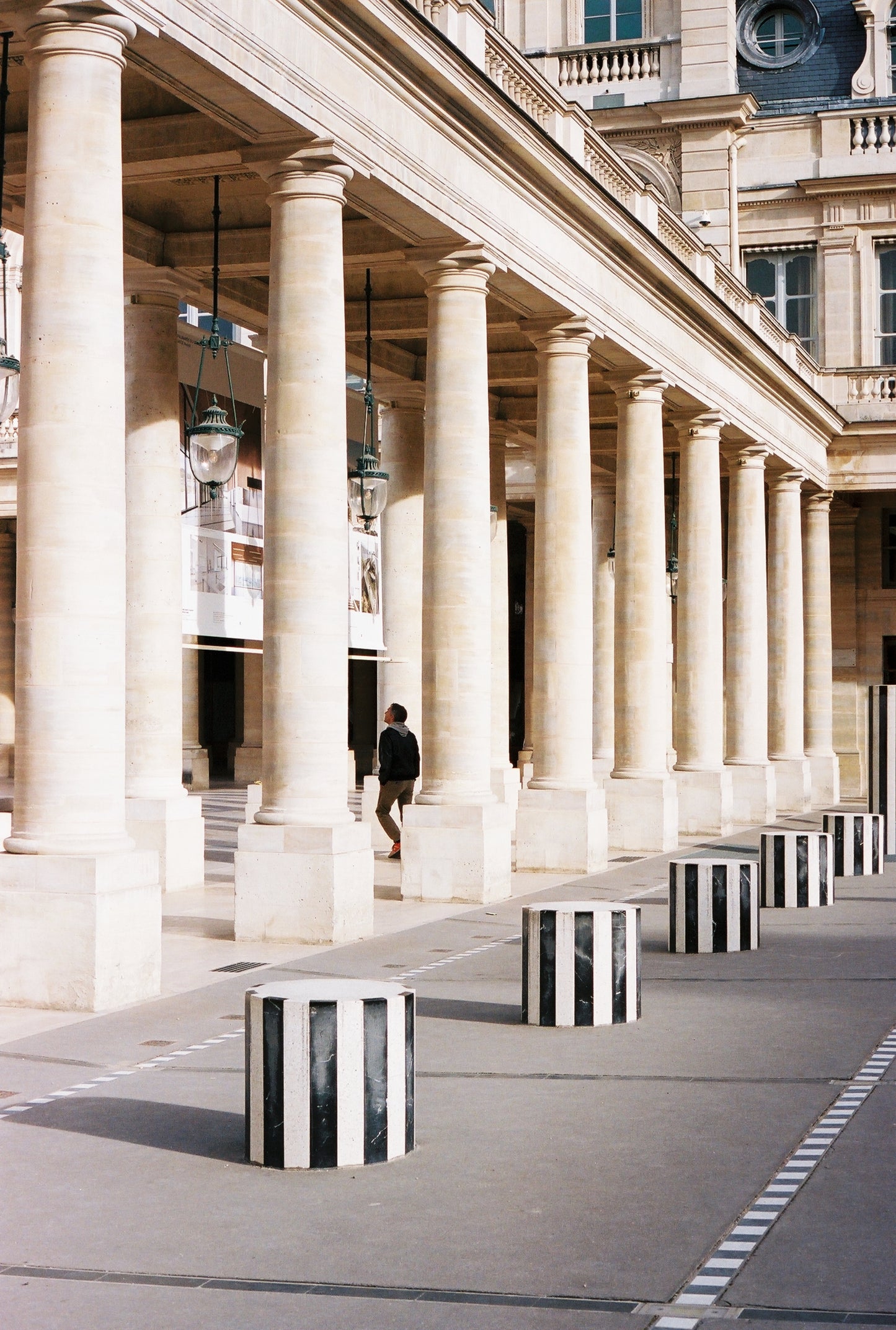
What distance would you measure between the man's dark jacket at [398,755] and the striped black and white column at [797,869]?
4888mm

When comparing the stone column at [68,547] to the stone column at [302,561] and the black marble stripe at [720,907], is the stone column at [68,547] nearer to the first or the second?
the stone column at [302,561]

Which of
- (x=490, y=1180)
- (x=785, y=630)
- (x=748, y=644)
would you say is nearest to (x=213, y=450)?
(x=490, y=1180)

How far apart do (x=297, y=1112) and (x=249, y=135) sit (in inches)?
379

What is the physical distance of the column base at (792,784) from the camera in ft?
112

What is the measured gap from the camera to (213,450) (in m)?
17.4

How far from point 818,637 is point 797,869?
20649 mm

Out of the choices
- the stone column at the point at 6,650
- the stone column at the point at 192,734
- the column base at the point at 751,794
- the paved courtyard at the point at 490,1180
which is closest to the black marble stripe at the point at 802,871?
the paved courtyard at the point at 490,1180

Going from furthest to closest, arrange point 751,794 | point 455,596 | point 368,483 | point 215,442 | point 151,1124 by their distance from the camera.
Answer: point 751,794
point 368,483
point 455,596
point 215,442
point 151,1124

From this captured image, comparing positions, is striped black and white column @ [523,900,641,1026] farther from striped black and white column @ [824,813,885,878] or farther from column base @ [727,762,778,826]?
column base @ [727,762,778,826]

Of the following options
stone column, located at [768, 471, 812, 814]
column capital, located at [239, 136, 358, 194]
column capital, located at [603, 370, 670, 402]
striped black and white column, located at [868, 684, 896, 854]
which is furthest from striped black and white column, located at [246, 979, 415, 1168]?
stone column, located at [768, 471, 812, 814]

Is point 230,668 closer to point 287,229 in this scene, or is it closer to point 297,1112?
point 287,229

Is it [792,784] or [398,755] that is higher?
[398,755]

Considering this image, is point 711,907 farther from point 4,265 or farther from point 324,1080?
point 4,265

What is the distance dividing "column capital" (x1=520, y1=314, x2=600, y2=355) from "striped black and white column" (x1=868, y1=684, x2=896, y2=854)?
6.71m
